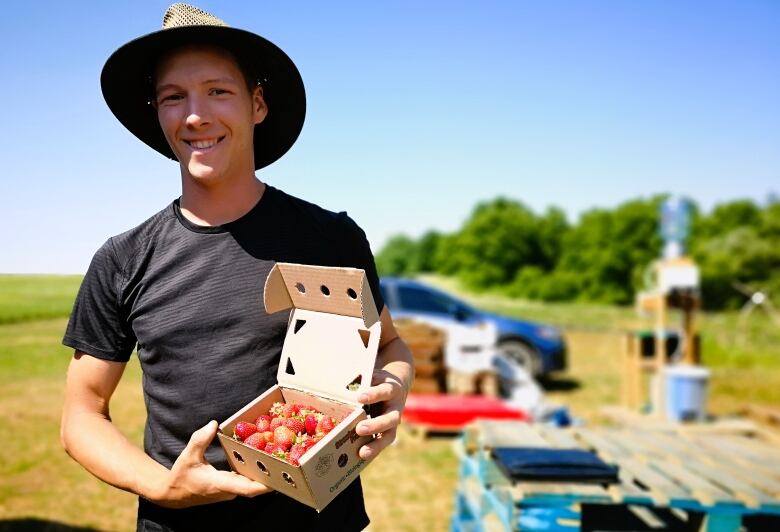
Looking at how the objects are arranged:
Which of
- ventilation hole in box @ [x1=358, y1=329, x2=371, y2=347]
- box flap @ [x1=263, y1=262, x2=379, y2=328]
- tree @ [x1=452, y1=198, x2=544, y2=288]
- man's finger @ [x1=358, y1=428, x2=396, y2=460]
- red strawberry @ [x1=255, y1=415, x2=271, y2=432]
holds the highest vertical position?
box flap @ [x1=263, y1=262, x2=379, y2=328]

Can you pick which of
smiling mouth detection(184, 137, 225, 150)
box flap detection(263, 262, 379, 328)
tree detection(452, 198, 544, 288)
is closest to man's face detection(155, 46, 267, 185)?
smiling mouth detection(184, 137, 225, 150)

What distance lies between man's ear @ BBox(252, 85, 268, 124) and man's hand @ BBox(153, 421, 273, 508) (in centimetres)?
83

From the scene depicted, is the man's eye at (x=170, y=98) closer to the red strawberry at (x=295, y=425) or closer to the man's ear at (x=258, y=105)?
the man's ear at (x=258, y=105)

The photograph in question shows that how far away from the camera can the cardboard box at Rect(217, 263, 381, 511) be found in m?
1.36

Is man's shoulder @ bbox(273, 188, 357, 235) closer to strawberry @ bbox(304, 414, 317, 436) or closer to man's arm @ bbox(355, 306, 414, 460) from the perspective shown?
man's arm @ bbox(355, 306, 414, 460)

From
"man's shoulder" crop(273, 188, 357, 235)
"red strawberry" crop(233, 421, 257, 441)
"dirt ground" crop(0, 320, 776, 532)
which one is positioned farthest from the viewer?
"dirt ground" crop(0, 320, 776, 532)

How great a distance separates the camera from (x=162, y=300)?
1.54m

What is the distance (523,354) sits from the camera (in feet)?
34.3

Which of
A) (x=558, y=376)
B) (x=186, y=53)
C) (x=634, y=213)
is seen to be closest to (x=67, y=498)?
(x=186, y=53)

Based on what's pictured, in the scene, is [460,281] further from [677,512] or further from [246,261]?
[246,261]

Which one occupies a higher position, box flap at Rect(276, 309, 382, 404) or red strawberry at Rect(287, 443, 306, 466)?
box flap at Rect(276, 309, 382, 404)

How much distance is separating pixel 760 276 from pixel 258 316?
2700 centimetres

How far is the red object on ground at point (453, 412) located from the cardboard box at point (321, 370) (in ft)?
19.3

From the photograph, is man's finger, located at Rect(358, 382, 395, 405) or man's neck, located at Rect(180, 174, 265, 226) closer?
man's finger, located at Rect(358, 382, 395, 405)
